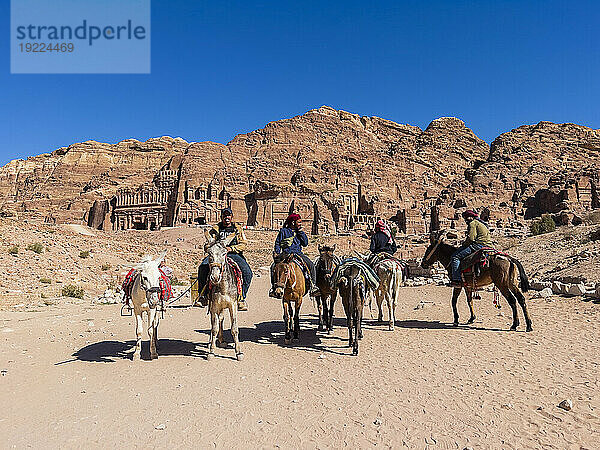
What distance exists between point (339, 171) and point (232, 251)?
88863 mm

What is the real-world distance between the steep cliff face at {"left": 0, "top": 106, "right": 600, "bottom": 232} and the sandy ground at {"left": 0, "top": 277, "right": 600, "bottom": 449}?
57415mm

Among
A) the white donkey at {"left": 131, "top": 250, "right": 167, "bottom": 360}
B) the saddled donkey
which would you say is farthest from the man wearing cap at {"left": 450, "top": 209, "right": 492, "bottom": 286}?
the white donkey at {"left": 131, "top": 250, "right": 167, "bottom": 360}

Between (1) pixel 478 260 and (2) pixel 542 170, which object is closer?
(1) pixel 478 260

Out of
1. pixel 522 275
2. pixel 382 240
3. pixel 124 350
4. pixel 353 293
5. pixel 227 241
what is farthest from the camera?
pixel 382 240

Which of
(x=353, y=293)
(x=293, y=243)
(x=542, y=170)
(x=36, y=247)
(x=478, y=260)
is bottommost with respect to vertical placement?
(x=353, y=293)

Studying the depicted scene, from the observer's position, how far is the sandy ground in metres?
4.18

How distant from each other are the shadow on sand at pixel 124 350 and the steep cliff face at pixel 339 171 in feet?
193

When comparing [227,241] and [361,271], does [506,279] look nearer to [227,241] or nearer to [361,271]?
[361,271]

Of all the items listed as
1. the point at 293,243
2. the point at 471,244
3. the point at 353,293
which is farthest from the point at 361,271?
the point at 471,244

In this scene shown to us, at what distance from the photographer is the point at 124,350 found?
805 cm

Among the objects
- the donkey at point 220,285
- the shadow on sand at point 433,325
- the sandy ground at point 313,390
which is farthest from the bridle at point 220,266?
the shadow on sand at point 433,325

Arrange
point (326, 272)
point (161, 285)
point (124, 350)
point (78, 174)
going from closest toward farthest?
point (161, 285)
point (124, 350)
point (326, 272)
point (78, 174)

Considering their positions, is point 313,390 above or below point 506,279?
below

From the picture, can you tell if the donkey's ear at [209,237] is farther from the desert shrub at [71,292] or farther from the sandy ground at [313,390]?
the desert shrub at [71,292]
